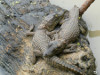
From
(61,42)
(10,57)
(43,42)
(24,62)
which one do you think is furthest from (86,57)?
(10,57)

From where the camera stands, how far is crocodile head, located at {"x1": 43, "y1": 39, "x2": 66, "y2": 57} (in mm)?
4227

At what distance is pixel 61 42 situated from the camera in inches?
171

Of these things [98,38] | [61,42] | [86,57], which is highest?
[61,42]

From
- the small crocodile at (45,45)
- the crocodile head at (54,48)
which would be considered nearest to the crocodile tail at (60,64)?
the small crocodile at (45,45)

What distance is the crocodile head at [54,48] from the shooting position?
13.9 ft

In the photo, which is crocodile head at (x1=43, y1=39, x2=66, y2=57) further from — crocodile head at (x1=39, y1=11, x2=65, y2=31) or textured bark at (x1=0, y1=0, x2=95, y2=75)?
crocodile head at (x1=39, y1=11, x2=65, y2=31)

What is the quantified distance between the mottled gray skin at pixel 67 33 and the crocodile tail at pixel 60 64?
0.13 m

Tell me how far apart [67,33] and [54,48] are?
2.44 feet

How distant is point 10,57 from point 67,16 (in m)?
2.11

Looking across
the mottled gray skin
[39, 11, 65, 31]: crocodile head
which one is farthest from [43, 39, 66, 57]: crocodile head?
[39, 11, 65, 31]: crocodile head

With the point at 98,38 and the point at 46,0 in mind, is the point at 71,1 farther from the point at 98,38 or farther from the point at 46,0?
the point at 98,38

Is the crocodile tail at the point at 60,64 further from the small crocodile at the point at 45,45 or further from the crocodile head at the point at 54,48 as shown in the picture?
the crocodile head at the point at 54,48

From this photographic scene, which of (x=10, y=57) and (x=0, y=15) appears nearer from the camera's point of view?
(x=10, y=57)

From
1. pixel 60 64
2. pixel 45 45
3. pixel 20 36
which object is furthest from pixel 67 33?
pixel 20 36
